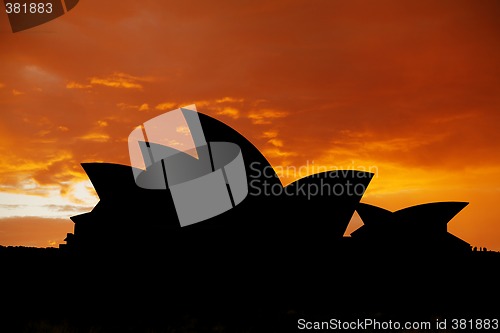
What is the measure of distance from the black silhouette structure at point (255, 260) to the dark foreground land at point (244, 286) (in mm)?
28

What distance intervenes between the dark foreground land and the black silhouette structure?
3 cm

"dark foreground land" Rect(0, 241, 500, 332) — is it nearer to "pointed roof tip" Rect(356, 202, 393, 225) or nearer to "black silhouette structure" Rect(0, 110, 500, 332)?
"black silhouette structure" Rect(0, 110, 500, 332)

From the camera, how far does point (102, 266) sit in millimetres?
15578

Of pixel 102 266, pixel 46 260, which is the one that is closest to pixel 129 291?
pixel 102 266

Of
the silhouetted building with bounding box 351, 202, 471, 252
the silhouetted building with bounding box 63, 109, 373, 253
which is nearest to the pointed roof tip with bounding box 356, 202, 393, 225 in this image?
the silhouetted building with bounding box 351, 202, 471, 252

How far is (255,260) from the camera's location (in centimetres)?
1532

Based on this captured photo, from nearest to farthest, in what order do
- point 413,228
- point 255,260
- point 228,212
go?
point 255,260 → point 413,228 → point 228,212

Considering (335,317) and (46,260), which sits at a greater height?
(46,260)

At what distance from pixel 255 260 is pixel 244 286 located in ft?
2.59

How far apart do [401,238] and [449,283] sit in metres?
1.69

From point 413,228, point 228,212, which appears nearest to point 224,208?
point 228,212

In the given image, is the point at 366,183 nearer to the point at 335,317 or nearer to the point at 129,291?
the point at 335,317

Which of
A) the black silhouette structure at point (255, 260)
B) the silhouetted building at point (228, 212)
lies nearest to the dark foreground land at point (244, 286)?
the black silhouette structure at point (255, 260)

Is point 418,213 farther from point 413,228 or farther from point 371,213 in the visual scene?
point 371,213
